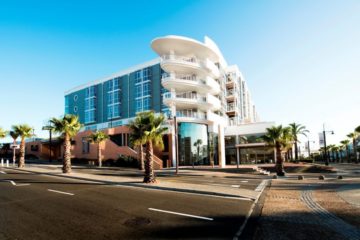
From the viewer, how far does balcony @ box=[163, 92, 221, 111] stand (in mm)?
41503

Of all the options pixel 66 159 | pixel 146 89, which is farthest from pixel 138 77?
pixel 66 159

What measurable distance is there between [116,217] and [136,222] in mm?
945

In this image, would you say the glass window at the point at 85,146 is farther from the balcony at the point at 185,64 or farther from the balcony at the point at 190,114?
the balcony at the point at 185,64

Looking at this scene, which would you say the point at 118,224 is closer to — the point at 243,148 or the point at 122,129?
the point at 122,129

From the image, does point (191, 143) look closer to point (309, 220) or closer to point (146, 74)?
point (146, 74)

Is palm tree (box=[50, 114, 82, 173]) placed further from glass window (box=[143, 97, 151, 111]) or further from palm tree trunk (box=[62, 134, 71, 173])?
glass window (box=[143, 97, 151, 111])

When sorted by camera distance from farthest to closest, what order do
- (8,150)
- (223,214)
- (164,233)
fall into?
1. (8,150)
2. (223,214)
3. (164,233)

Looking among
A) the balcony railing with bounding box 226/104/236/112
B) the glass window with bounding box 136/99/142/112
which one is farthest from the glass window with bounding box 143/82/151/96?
the balcony railing with bounding box 226/104/236/112

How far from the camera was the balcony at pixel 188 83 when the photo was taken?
4159 centimetres

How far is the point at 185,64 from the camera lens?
137 feet

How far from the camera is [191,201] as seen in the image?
38.8ft

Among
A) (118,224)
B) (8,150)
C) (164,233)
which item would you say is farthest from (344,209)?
(8,150)

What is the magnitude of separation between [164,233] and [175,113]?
113ft

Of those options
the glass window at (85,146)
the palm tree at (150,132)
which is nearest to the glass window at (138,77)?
the glass window at (85,146)
